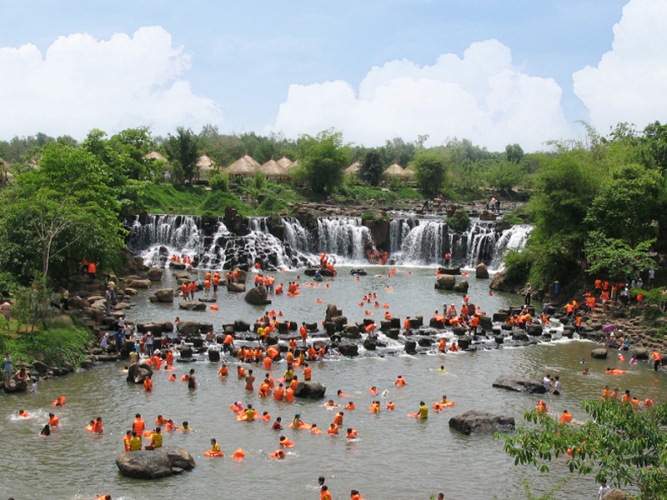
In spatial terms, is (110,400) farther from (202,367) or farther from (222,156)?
(222,156)

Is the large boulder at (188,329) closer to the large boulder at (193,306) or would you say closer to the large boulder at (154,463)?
the large boulder at (193,306)

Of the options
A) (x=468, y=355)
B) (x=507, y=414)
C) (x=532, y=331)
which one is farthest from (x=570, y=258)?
(x=507, y=414)

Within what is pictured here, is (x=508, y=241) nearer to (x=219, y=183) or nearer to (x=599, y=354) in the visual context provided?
(x=599, y=354)

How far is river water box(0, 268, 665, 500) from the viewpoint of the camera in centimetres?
2186

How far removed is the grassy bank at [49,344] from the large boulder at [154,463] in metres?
10.8

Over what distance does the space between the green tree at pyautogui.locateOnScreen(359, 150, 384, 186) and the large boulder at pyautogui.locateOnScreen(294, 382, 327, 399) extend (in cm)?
7968

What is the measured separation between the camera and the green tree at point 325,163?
92.6m

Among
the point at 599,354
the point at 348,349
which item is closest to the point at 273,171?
the point at 348,349

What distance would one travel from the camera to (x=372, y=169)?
107812 millimetres

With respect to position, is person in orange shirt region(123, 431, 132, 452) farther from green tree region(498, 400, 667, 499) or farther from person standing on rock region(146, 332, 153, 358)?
green tree region(498, 400, 667, 499)

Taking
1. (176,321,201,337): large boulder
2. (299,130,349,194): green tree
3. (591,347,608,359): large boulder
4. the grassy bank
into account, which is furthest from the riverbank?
(299,130,349,194): green tree

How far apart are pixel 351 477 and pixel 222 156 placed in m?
96.4

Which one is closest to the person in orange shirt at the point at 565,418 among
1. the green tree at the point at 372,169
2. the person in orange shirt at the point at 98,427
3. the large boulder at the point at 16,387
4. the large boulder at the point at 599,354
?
the large boulder at the point at 599,354

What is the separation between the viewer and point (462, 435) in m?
26.5
